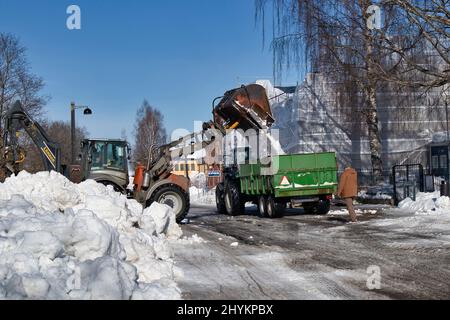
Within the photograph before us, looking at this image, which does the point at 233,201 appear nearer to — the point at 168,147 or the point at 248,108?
the point at 168,147

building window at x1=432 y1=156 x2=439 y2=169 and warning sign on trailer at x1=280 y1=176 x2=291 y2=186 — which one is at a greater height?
building window at x1=432 y1=156 x2=439 y2=169

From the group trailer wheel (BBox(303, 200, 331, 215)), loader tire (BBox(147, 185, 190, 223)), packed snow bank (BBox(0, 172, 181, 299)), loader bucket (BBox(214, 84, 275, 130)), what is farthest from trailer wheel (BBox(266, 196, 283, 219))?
packed snow bank (BBox(0, 172, 181, 299))

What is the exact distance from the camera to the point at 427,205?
17.0 metres

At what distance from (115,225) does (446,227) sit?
7865mm

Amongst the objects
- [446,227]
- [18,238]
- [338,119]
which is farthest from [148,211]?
[338,119]

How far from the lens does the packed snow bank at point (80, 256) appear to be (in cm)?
540

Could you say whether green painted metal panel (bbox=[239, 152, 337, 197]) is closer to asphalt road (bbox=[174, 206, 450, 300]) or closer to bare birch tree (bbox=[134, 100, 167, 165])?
asphalt road (bbox=[174, 206, 450, 300])

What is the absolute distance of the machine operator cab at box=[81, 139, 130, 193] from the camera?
17.8 m

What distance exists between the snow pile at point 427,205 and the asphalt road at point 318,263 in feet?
8.88

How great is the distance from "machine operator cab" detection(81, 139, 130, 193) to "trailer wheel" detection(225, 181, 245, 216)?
428 centimetres

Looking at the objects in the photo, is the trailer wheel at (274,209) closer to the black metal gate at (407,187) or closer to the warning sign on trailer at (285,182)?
the warning sign on trailer at (285,182)

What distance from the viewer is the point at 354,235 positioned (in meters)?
12.0
